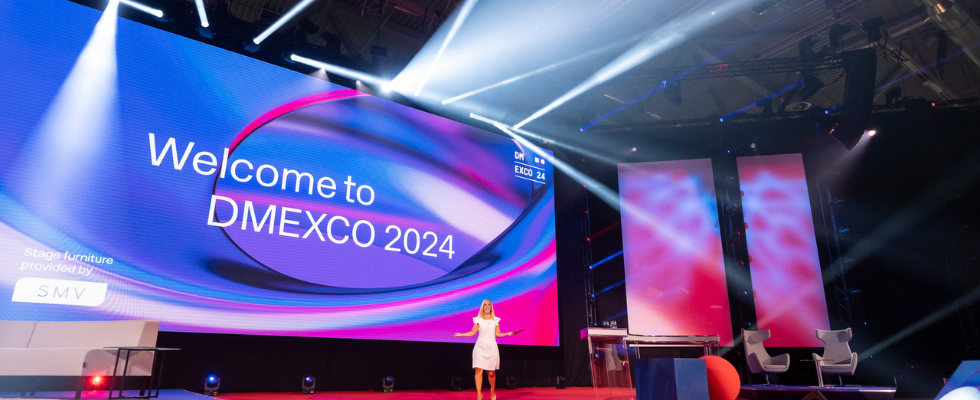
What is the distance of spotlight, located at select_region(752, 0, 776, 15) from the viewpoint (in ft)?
22.5

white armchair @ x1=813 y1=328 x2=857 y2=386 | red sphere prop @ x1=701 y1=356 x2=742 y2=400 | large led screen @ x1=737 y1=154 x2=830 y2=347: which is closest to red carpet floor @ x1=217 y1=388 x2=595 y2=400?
red sphere prop @ x1=701 y1=356 x2=742 y2=400

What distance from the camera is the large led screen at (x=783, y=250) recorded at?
7.86m

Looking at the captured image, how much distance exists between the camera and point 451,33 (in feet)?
22.8

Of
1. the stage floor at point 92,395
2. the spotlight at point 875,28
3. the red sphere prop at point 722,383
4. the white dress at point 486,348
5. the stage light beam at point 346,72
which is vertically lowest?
the stage floor at point 92,395

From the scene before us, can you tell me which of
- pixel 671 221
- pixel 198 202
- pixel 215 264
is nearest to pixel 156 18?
pixel 198 202

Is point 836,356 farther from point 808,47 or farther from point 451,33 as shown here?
point 451,33

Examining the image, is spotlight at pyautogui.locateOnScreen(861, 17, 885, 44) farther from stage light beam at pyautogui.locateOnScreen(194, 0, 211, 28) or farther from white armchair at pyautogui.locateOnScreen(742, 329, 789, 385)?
stage light beam at pyautogui.locateOnScreen(194, 0, 211, 28)

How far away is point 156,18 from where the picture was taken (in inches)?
217

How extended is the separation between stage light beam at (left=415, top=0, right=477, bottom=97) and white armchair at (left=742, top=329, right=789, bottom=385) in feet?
17.2

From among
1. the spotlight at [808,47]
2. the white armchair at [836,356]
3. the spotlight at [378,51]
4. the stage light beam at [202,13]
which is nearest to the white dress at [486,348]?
the spotlight at [378,51]

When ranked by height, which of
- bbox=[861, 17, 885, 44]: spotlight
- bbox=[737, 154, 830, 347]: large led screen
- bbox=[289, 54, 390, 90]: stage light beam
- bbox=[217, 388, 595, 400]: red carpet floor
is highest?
bbox=[861, 17, 885, 44]: spotlight

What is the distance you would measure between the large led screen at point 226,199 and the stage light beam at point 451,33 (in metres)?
0.47

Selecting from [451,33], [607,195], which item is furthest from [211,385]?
[607,195]

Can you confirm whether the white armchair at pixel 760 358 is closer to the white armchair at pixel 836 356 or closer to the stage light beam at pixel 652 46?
the white armchair at pixel 836 356
